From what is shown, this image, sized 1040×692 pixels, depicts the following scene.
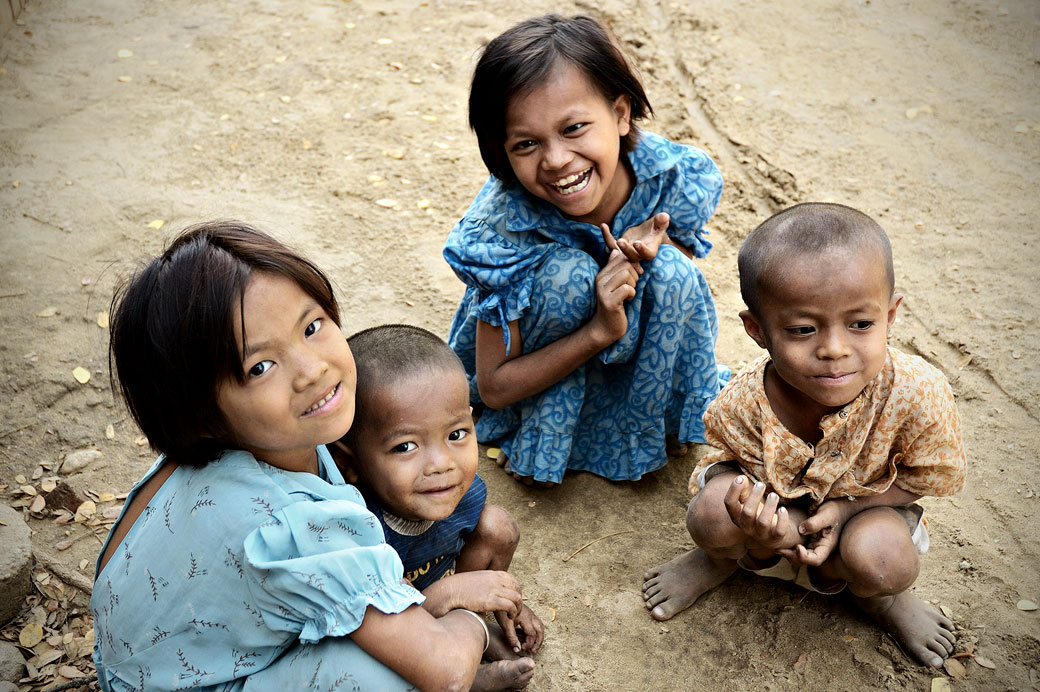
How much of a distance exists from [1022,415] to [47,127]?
497 centimetres

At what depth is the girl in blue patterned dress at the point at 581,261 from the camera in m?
2.53

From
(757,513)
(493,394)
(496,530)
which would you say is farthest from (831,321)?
(493,394)

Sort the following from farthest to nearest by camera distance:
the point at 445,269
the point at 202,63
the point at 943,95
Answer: the point at 202,63 → the point at 943,95 → the point at 445,269

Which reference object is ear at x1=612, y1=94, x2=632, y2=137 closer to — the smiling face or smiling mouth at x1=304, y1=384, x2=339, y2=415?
the smiling face

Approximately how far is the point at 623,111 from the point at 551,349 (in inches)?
30.8

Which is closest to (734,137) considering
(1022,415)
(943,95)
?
(943,95)

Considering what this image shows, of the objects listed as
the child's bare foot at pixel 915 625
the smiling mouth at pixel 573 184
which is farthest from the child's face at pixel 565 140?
the child's bare foot at pixel 915 625

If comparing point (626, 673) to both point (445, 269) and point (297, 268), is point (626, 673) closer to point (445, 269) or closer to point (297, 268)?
point (297, 268)

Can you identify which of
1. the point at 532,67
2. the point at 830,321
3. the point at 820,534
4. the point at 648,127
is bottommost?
the point at 820,534

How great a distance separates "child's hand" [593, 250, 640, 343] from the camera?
2605 millimetres

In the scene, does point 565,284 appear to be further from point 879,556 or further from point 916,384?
point 879,556

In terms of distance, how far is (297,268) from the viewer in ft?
6.06

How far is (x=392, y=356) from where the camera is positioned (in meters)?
2.15

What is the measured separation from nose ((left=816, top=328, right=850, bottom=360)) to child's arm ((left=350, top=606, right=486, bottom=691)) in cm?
108
